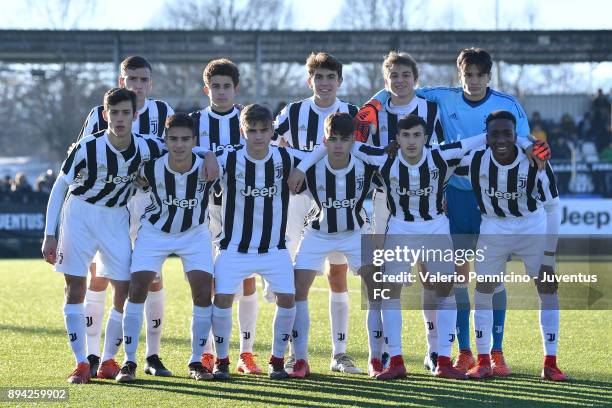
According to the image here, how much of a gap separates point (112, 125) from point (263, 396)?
81.2 inches

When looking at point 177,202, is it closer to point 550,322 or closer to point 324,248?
point 324,248

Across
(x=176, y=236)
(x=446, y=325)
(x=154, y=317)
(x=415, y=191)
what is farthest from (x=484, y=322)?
(x=154, y=317)

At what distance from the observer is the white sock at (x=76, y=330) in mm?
6891

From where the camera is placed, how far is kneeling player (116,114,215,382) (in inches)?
273

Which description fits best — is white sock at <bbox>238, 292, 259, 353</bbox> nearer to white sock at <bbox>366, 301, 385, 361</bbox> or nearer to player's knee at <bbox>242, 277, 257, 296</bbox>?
player's knee at <bbox>242, 277, 257, 296</bbox>

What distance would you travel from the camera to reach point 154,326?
7434 mm

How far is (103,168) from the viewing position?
22.8 feet

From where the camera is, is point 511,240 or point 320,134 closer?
point 511,240

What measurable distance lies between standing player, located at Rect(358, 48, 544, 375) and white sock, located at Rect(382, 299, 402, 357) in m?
0.56

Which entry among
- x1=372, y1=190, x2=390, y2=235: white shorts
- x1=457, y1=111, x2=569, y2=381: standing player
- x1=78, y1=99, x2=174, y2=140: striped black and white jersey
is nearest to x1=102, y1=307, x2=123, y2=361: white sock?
x1=78, y1=99, x2=174, y2=140: striped black and white jersey

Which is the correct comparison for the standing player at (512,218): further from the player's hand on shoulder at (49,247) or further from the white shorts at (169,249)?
the player's hand on shoulder at (49,247)

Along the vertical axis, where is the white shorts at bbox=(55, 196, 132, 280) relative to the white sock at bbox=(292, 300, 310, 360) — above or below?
above

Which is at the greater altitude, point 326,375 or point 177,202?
point 177,202

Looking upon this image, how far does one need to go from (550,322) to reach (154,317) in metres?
2.77
